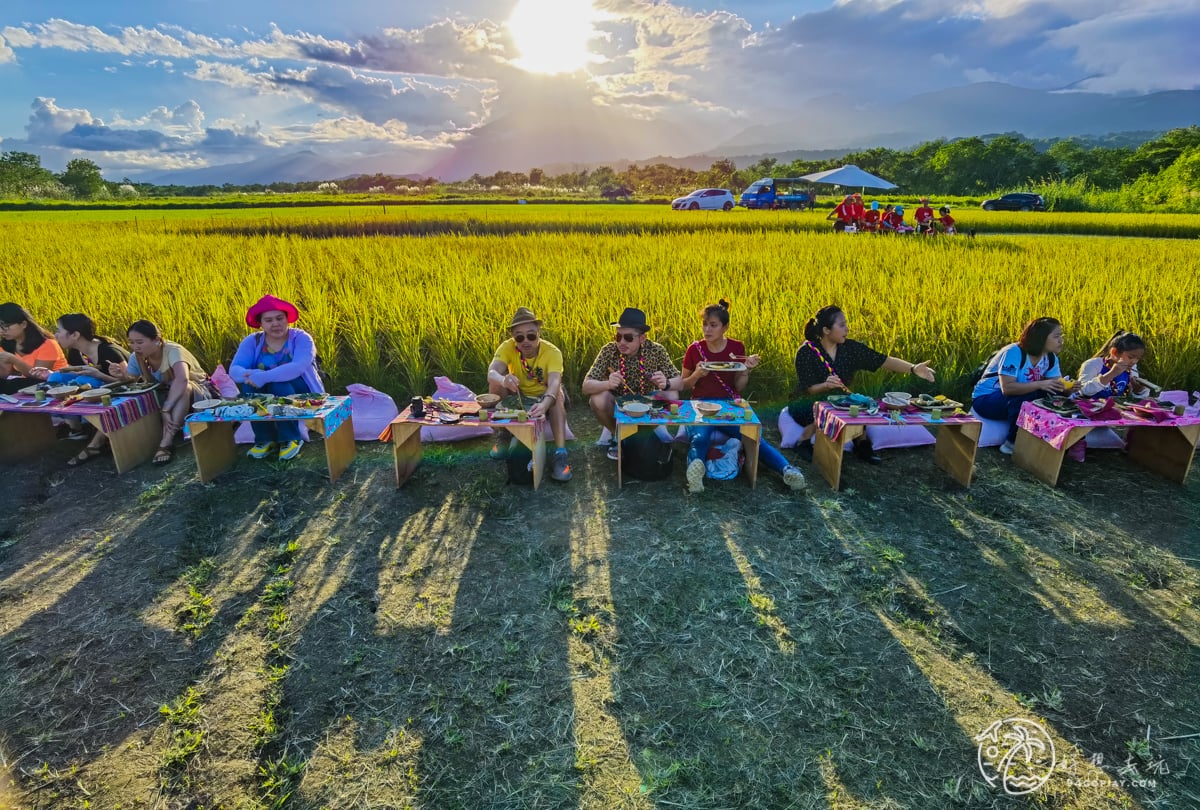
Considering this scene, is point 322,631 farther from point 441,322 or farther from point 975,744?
point 441,322

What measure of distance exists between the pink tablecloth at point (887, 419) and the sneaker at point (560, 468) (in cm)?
187

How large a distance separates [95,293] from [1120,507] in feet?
32.9

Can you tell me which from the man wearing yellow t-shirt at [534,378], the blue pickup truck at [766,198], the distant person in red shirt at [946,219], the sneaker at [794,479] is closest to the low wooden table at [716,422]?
the sneaker at [794,479]

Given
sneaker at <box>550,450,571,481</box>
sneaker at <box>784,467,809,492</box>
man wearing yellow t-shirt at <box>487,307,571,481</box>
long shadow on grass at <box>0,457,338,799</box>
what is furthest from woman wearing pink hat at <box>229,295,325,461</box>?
sneaker at <box>784,467,809,492</box>

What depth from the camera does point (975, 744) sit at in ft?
7.08

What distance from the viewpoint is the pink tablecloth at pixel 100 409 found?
3992 millimetres

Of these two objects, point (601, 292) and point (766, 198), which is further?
point (766, 198)

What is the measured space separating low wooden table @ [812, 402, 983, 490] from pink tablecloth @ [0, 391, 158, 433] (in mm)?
5047

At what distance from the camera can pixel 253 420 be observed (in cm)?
391

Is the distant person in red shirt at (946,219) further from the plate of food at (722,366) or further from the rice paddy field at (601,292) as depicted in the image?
the plate of food at (722,366)

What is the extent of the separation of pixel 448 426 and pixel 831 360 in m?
2.87


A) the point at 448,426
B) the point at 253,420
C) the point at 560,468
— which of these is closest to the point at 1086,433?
the point at 560,468

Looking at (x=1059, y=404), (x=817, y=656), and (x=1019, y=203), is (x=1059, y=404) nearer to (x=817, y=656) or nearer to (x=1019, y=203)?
(x=817, y=656)

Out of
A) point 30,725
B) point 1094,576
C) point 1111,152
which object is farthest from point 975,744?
point 1111,152
